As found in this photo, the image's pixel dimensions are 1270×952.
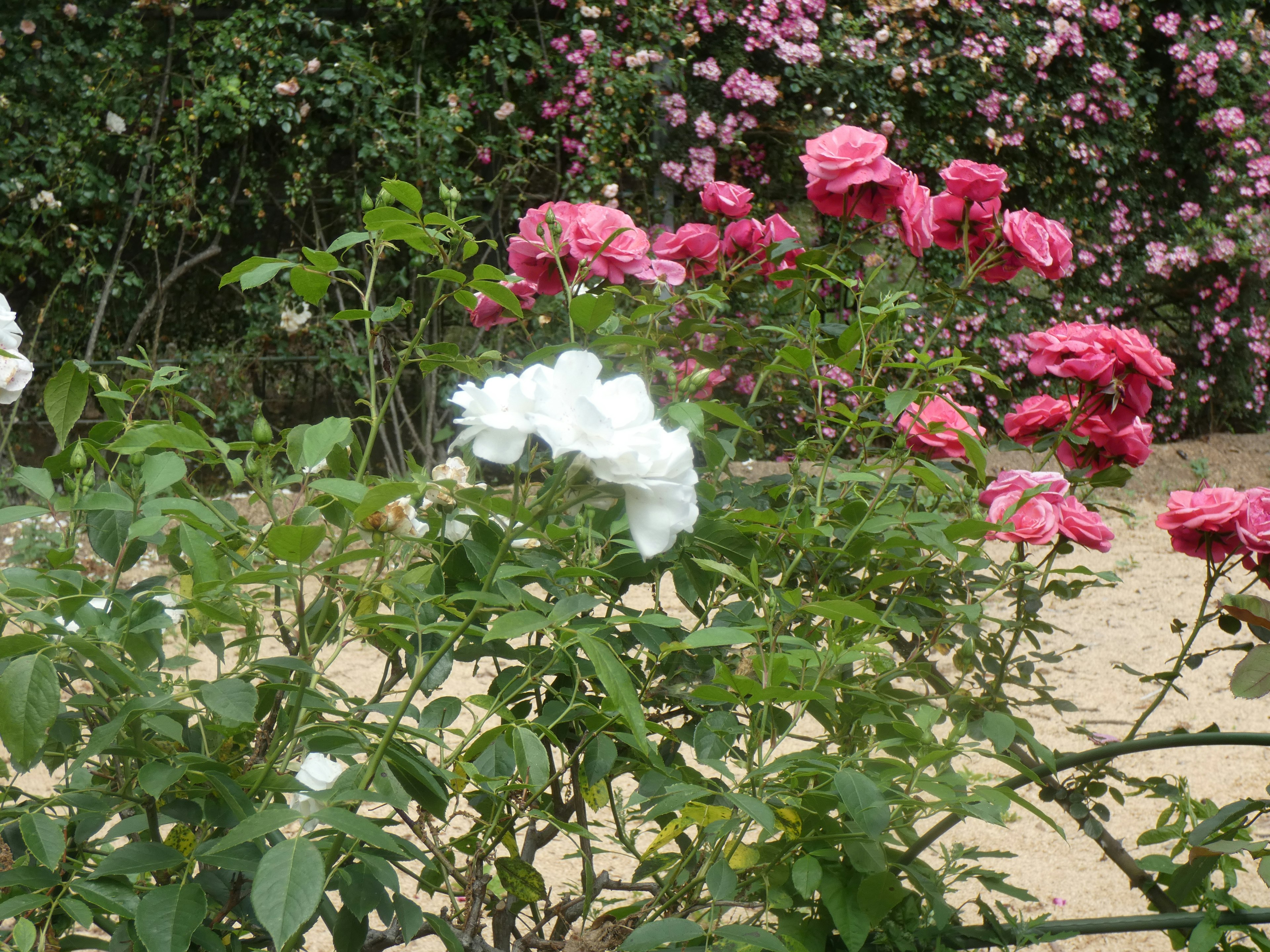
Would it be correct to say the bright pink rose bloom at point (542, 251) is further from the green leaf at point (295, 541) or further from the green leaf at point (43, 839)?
the green leaf at point (43, 839)

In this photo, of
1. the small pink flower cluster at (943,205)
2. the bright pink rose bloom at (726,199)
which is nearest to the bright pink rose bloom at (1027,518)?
the small pink flower cluster at (943,205)

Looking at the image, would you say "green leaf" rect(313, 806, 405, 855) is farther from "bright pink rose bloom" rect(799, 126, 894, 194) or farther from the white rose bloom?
"bright pink rose bloom" rect(799, 126, 894, 194)

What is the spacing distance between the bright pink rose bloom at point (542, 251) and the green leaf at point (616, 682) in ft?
1.67

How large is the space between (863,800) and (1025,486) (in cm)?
51

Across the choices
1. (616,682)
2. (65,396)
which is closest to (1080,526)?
(616,682)

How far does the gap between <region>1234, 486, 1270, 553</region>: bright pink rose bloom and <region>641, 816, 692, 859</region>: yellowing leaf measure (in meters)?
0.60

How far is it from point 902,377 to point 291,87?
2847 mm

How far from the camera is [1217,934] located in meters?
0.93

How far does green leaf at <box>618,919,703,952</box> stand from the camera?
2.28ft

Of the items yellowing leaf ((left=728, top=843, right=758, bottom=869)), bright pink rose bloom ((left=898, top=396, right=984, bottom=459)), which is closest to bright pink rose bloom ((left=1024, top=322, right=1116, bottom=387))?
bright pink rose bloom ((left=898, top=396, right=984, bottom=459))

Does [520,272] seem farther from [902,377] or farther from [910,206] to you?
[902,377]

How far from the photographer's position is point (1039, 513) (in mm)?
1043

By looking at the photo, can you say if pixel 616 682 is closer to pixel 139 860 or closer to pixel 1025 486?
pixel 139 860

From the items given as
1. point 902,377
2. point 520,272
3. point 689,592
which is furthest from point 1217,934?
point 902,377
